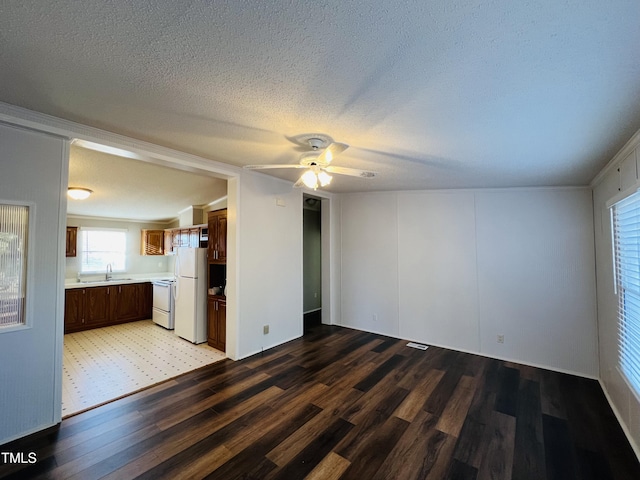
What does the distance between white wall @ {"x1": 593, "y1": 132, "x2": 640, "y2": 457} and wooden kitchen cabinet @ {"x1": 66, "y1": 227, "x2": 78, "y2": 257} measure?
26.8 feet

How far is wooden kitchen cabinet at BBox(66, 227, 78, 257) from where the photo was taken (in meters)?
5.58

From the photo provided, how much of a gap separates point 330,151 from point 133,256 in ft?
21.1

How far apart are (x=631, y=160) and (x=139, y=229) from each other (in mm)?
8287

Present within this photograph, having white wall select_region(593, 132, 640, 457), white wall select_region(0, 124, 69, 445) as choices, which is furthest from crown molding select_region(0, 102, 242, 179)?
white wall select_region(593, 132, 640, 457)

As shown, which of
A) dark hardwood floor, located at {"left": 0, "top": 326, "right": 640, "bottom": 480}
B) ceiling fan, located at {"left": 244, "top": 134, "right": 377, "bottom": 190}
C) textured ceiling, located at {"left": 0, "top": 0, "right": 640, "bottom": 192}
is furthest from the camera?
ceiling fan, located at {"left": 244, "top": 134, "right": 377, "bottom": 190}

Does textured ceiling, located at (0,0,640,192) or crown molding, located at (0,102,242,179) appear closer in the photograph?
textured ceiling, located at (0,0,640,192)

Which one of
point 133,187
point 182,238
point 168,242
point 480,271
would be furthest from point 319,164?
point 168,242

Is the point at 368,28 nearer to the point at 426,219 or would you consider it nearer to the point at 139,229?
the point at 426,219

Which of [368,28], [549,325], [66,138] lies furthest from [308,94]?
[549,325]

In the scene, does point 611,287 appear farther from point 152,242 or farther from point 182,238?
point 152,242

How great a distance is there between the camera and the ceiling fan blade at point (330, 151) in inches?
90.0

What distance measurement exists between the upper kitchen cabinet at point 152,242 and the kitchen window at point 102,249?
0.37 m

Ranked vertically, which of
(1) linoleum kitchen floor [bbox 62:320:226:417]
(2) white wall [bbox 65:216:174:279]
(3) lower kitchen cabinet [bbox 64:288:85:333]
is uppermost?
(2) white wall [bbox 65:216:174:279]

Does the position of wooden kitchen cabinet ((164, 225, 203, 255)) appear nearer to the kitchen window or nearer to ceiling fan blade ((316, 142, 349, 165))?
the kitchen window
